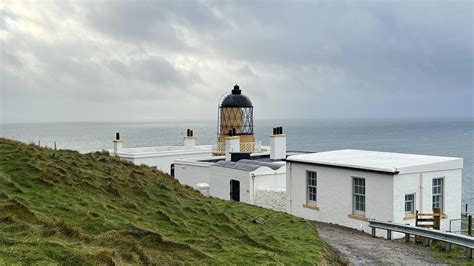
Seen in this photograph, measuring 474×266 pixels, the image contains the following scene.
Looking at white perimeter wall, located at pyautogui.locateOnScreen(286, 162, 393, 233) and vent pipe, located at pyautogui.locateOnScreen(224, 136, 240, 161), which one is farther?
vent pipe, located at pyautogui.locateOnScreen(224, 136, 240, 161)

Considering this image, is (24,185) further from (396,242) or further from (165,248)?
(396,242)

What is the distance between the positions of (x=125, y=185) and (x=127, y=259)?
7.26 metres

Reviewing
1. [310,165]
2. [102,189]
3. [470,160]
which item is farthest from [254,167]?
[470,160]

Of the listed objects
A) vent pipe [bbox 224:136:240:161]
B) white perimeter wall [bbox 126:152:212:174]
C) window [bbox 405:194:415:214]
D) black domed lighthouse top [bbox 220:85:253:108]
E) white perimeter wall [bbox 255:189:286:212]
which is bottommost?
white perimeter wall [bbox 255:189:286:212]

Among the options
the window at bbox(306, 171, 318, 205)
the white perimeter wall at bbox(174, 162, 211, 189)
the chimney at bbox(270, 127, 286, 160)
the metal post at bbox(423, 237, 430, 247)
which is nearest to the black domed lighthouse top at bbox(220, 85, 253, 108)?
the chimney at bbox(270, 127, 286, 160)

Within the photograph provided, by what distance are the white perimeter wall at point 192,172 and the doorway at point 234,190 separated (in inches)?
133

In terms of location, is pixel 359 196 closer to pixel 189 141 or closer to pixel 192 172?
pixel 192 172

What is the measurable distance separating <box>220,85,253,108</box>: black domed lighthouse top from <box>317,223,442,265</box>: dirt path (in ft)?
67.2

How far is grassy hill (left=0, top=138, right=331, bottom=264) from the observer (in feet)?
29.0

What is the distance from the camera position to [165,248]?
1020 centimetres

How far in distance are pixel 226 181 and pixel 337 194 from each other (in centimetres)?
762

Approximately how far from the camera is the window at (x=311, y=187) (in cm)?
2181

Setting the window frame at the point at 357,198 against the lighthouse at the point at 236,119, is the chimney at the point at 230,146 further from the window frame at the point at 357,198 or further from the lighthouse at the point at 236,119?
the window frame at the point at 357,198

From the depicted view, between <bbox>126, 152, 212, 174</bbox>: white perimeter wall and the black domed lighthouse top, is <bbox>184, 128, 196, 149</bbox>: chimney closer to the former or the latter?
<bbox>126, 152, 212, 174</bbox>: white perimeter wall
